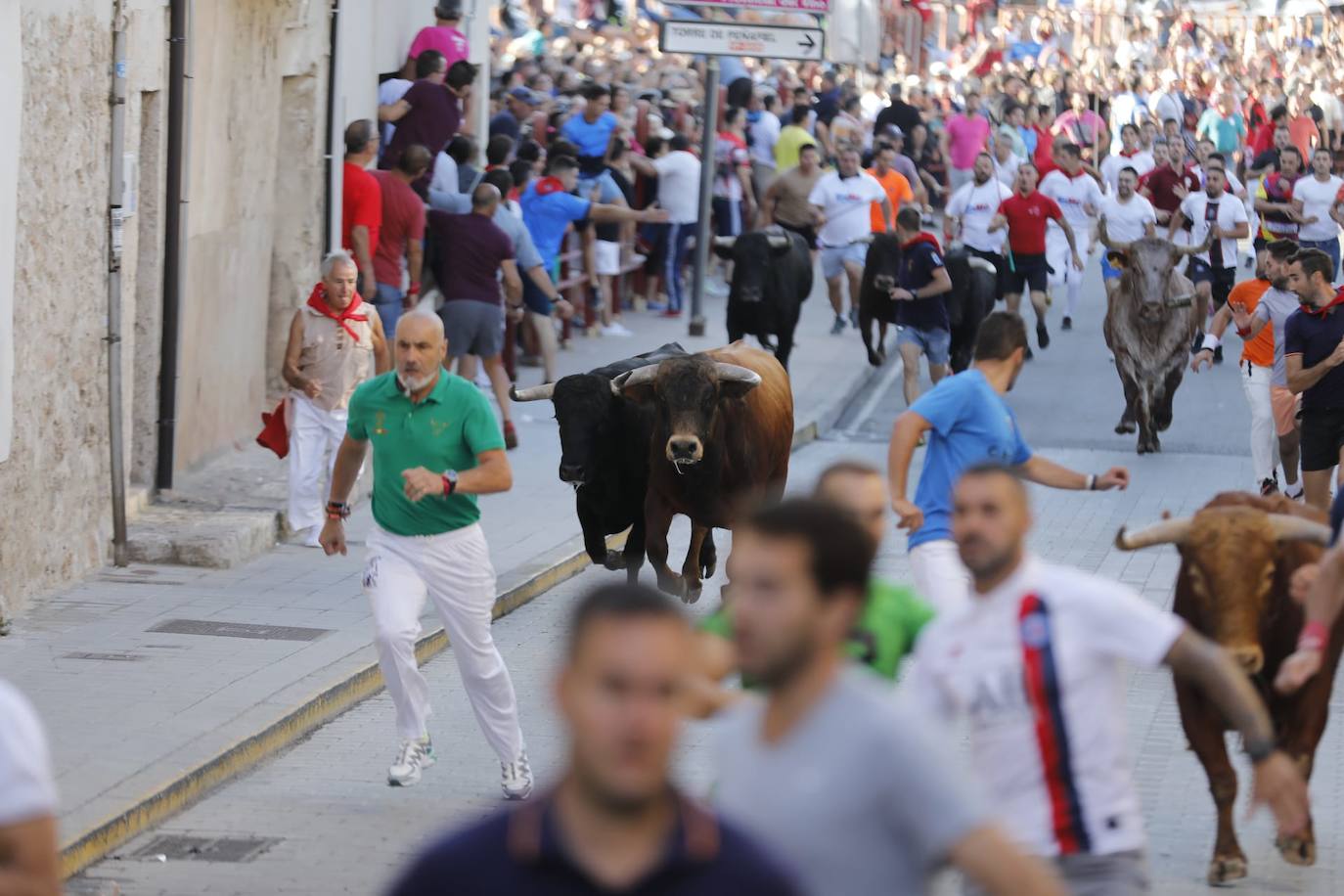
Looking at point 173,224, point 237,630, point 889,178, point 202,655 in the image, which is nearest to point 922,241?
point 889,178

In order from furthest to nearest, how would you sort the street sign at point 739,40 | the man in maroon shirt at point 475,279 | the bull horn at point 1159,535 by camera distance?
the street sign at point 739,40, the man in maroon shirt at point 475,279, the bull horn at point 1159,535

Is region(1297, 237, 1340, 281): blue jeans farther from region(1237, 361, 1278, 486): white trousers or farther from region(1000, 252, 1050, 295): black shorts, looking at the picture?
region(1237, 361, 1278, 486): white trousers

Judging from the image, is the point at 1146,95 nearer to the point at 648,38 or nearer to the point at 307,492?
the point at 648,38

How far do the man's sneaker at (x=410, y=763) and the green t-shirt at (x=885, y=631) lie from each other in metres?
3.49

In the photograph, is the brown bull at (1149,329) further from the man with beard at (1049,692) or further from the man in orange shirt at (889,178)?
the man with beard at (1049,692)

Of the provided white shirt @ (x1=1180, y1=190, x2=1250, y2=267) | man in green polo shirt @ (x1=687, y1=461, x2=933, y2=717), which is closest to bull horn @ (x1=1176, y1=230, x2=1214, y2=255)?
white shirt @ (x1=1180, y1=190, x2=1250, y2=267)

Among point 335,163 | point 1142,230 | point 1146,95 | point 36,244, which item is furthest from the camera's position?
point 1146,95

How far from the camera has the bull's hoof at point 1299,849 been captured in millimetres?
8234

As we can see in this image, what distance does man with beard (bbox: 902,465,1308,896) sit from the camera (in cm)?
526

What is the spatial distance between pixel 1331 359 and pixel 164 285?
271 inches

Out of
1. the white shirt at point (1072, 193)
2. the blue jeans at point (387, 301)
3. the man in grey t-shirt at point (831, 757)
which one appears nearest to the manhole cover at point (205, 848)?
the man in grey t-shirt at point (831, 757)

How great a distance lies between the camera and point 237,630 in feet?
39.6

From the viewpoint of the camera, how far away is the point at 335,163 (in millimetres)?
17062

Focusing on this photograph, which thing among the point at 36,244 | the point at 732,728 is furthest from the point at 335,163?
the point at 732,728
